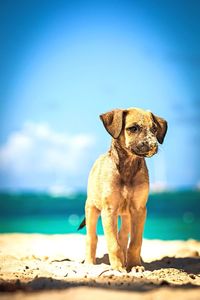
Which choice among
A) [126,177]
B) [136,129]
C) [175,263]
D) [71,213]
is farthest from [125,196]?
[71,213]

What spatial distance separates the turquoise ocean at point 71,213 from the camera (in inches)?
1001

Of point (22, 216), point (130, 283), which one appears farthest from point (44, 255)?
point (22, 216)

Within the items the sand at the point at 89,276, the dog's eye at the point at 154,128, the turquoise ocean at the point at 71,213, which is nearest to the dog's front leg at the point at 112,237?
the sand at the point at 89,276

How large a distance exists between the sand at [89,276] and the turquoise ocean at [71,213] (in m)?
13.6

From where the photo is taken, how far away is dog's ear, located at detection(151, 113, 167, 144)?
6054mm

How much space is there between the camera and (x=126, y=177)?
5.93m

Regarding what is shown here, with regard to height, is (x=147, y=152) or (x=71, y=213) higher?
(x=71, y=213)

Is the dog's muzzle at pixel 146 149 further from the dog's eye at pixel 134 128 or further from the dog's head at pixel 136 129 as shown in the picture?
the dog's eye at pixel 134 128

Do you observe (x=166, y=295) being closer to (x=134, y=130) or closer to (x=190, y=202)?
(x=134, y=130)

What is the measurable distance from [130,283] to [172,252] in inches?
157

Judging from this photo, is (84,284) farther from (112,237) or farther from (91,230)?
(91,230)

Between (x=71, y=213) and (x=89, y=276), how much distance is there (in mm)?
29228

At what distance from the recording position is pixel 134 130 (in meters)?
5.75

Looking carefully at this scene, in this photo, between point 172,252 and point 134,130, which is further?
point 172,252
